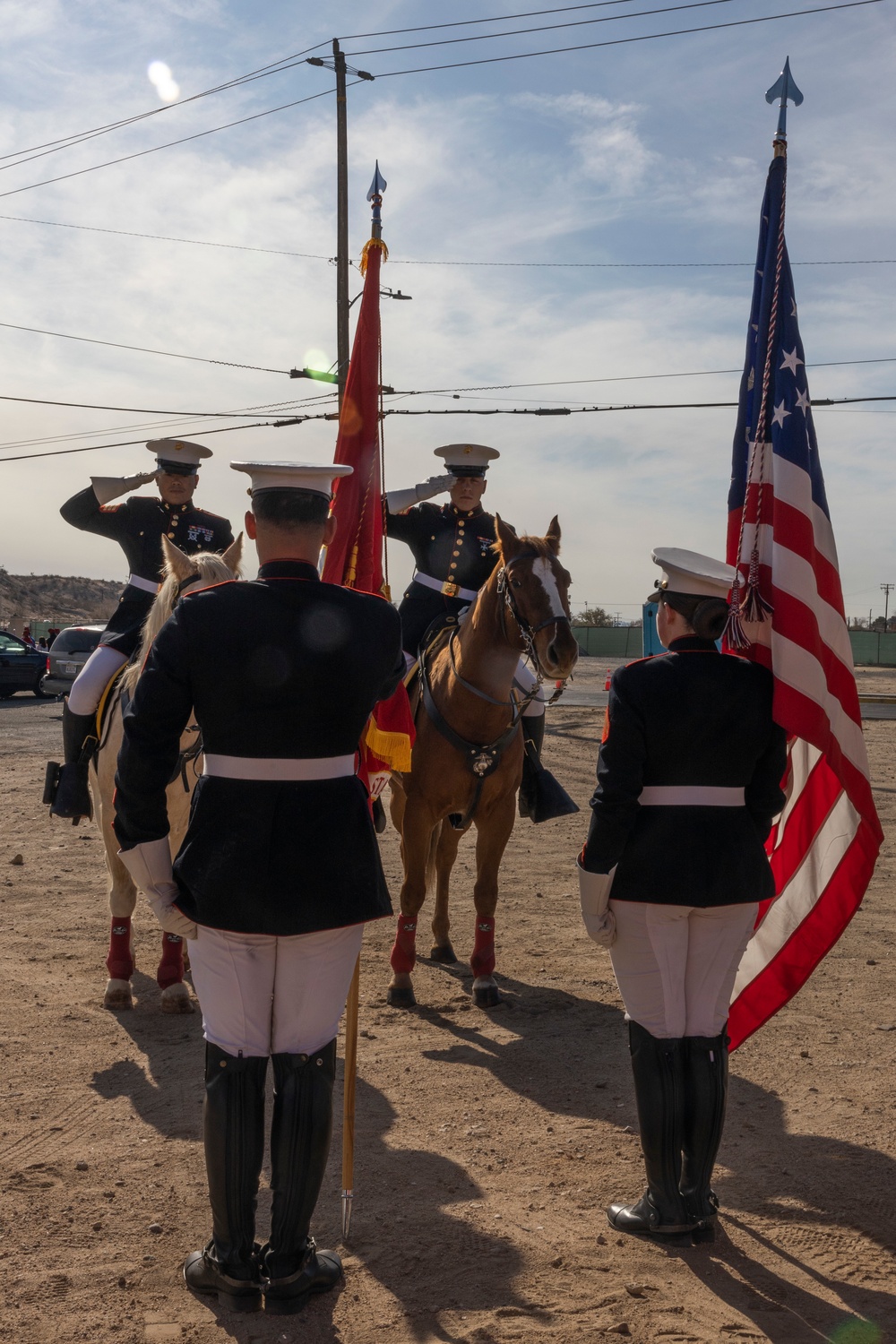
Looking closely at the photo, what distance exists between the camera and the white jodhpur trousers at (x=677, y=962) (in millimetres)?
3594

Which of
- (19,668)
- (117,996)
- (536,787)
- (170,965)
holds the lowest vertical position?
(117,996)

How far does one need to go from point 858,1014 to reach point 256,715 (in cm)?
428

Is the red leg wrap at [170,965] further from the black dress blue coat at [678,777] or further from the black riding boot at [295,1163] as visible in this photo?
the black dress blue coat at [678,777]

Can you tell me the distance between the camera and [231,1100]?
121 inches

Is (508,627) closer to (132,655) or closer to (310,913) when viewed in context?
(132,655)

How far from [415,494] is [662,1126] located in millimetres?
4337

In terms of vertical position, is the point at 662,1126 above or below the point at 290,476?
below

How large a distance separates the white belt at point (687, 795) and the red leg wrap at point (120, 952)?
140 inches

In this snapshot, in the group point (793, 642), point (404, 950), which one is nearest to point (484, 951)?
point (404, 950)

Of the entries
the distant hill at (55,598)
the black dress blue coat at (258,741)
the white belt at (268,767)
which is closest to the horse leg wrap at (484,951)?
the black dress blue coat at (258,741)

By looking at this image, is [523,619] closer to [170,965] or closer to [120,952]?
[170,965]

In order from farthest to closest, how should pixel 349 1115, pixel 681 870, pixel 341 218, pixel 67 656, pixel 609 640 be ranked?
pixel 609 640 < pixel 67 656 < pixel 341 218 < pixel 349 1115 < pixel 681 870

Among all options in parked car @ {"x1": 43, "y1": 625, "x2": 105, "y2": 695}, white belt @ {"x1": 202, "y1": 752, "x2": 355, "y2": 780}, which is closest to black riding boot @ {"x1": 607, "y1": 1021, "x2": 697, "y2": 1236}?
white belt @ {"x1": 202, "y1": 752, "x2": 355, "y2": 780}

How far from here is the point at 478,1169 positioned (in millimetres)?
4176
